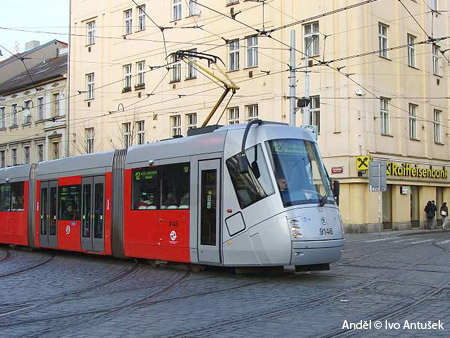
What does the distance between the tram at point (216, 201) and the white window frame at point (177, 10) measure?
21383 millimetres

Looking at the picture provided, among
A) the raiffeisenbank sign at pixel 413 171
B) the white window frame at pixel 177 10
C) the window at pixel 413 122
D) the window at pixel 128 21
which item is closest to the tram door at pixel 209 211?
the raiffeisenbank sign at pixel 413 171

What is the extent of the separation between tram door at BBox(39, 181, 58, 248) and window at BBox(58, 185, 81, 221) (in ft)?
1.17

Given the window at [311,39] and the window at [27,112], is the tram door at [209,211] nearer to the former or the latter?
the window at [311,39]

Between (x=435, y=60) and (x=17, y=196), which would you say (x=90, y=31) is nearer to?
(x=435, y=60)

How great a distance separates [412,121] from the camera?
34844 mm

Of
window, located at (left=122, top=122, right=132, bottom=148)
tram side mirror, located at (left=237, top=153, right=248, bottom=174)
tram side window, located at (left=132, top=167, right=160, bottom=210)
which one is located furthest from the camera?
window, located at (left=122, top=122, right=132, bottom=148)

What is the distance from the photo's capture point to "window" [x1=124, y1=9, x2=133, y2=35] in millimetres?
40188

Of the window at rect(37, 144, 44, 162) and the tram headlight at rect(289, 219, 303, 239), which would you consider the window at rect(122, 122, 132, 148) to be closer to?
the window at rect(37, 144, 44, 162)

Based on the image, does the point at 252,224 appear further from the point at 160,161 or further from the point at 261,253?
the point at 160,161

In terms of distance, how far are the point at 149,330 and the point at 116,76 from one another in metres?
35.0

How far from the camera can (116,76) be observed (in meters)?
41.0

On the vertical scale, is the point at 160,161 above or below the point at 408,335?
above

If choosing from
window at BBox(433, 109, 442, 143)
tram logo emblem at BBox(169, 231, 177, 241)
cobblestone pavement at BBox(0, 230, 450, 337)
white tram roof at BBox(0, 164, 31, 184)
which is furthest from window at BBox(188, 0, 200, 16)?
tram logo emblem at BBox(169, 231, 177, 241)

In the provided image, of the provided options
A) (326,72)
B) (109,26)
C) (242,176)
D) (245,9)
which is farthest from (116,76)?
(242,176)
